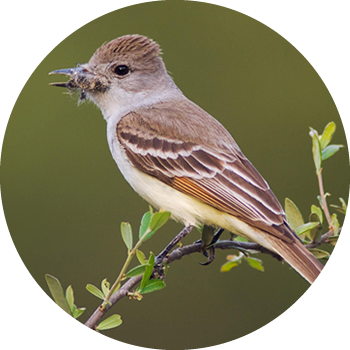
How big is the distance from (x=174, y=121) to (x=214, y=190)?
67 centimetres

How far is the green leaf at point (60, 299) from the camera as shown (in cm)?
192

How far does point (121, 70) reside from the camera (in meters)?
4.00

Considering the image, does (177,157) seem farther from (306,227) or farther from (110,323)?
(110,323)

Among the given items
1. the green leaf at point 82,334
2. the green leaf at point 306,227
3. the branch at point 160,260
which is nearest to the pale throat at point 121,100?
the branch at point 160,260

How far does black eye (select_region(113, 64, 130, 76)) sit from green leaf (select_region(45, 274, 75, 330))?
→ 2361 mm

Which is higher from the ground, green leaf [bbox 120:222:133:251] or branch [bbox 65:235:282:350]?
green leaf [bbox 120:222:133:251]

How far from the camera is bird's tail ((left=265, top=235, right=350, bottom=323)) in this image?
2424 mm

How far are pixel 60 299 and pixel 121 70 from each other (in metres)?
2.41

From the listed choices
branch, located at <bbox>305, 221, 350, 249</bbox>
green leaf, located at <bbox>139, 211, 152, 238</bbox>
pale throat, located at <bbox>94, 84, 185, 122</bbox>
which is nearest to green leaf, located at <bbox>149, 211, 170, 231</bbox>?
green leaf, located at <bbox>139, 211, 152, 238</bbox>

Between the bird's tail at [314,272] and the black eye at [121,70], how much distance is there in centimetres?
187

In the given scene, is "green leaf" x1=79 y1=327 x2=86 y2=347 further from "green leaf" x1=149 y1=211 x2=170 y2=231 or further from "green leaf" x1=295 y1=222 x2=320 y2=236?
"green leaf" x1=295 y1=222 x2=320 y2=236

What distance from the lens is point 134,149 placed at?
349cm

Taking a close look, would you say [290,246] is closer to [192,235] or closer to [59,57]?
[192,235]

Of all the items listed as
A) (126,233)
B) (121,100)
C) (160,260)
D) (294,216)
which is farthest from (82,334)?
(121,100)
